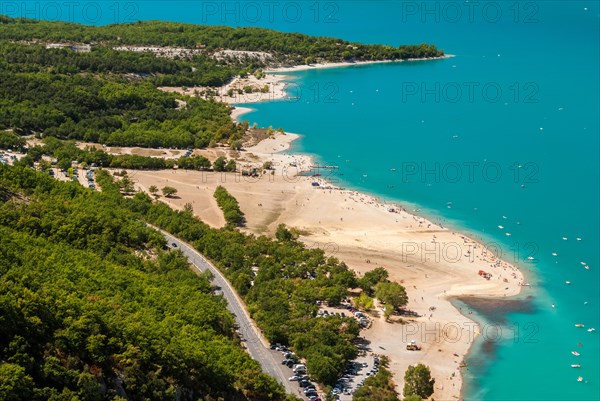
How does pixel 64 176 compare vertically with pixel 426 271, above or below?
above

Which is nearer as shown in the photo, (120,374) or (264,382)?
(120,374)

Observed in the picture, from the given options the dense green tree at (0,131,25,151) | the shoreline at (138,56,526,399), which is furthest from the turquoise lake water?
the dense green tree at (0,131,25,151)

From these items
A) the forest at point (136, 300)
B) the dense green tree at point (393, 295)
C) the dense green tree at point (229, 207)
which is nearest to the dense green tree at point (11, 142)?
the forest at point (136, 300)

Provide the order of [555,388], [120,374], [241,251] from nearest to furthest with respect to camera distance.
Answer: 1. [120,374]
2. [555,388]
3. [241,251]

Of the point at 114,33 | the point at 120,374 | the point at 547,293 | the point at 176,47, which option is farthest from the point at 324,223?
the point at 114,33

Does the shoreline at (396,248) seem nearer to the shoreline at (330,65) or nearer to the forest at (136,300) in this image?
the forest at (136,300)

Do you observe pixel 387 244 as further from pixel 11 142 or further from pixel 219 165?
pixel 11 142

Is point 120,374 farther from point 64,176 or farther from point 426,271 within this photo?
point 64,176
